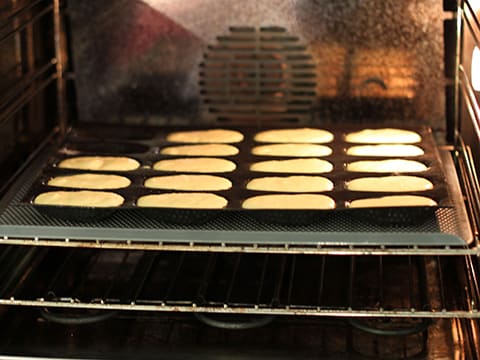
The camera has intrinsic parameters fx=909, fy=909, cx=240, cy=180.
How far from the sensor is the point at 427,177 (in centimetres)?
254

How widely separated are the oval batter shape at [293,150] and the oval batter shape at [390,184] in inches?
9.6

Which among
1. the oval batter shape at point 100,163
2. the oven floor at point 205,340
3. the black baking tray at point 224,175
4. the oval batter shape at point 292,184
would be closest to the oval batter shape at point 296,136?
the black baking tray at point 224,175

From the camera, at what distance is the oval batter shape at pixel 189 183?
8.32 ft

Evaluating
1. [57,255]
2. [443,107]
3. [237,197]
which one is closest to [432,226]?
[237,197]

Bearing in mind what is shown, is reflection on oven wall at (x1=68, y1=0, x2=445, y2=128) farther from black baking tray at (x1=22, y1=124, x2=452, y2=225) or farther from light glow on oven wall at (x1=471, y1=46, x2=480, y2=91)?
light glow on oven wall at (x1=471, y1=46, x2=480, y2=91)

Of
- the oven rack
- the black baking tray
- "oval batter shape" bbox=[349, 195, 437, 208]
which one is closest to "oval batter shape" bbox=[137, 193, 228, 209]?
the black baking tray

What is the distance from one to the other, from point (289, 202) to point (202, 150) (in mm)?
508

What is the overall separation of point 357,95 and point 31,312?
126 cm

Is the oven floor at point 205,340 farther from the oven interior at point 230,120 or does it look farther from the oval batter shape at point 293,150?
the oval batter shape at point 293,150

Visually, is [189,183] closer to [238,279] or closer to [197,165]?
[197,165]

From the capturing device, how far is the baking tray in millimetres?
2264

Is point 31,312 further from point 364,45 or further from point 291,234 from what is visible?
point 364,45

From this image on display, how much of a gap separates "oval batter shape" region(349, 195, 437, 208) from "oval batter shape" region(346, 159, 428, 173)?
23 centimetres

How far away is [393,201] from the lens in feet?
7.74
